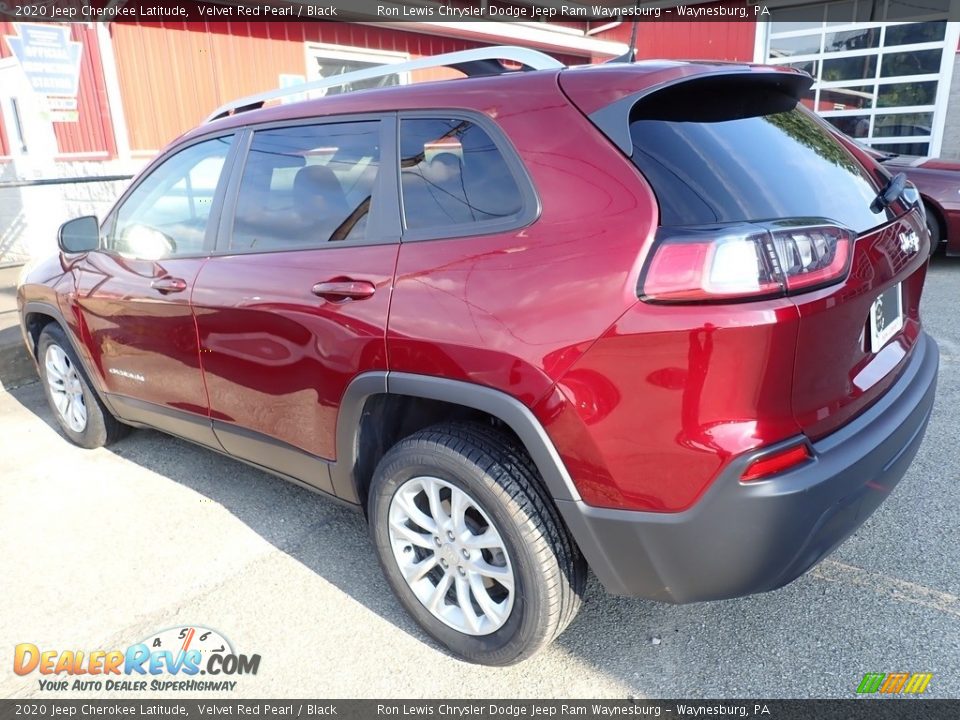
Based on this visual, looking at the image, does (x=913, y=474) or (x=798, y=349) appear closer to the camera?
(x=798, y=349)

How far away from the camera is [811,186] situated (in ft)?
6.47

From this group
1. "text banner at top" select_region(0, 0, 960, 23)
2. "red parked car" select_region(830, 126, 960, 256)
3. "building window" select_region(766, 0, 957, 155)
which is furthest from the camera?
"building window" select_region(766, 0, 957, 155)

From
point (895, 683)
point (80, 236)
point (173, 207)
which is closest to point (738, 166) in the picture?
point (895, 683)

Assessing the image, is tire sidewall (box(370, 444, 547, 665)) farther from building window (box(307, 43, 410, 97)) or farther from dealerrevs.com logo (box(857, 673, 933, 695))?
building window (box(307, 43, 410, 97))

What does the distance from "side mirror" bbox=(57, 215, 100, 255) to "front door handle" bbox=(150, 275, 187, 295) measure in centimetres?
70

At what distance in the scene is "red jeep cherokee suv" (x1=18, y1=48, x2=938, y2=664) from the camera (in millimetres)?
1673

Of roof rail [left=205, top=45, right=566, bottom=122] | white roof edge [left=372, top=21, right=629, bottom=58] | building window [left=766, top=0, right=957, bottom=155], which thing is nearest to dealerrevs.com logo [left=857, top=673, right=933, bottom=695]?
roof rail [left=205, top=45, right=566, bottom=122]

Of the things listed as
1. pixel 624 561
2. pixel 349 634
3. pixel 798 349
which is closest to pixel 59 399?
pixel 349 634

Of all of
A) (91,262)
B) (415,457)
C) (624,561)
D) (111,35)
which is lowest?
(624,561)

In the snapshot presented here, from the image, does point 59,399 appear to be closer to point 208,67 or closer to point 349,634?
point 349,634

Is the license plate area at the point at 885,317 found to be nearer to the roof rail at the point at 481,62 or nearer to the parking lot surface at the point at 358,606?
the parking lot surface at the point at 358,606

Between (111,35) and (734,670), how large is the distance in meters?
8.94

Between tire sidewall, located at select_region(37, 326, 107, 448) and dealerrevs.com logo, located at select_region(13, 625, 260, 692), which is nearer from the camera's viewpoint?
dealerrevs.com logo, located at select_region(13, 625, 260, 692)

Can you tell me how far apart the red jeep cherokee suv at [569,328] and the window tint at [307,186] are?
0.04ft
